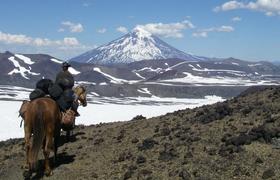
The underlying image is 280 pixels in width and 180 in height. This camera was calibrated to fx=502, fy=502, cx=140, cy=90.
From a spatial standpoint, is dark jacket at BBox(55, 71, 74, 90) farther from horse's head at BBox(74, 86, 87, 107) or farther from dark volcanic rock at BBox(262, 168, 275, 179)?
dark volcanic rock at BBox(262, 168, 275, 179)

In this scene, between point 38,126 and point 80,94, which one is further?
point 80,94

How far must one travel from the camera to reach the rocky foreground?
19000 millimetres

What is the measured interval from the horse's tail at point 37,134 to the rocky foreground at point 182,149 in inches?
69.5

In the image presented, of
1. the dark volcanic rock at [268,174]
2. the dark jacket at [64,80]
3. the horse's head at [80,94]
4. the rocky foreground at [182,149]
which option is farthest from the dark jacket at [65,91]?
the dark volcanic rock at [268,174]

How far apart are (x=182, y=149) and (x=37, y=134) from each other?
6.65 meters

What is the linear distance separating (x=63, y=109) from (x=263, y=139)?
8727 mm

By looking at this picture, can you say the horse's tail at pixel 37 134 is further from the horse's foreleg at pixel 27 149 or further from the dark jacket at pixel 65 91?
the dark jacket at pixel 65 91

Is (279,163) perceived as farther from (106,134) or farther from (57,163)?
(106,134)

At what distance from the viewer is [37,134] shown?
745 inches

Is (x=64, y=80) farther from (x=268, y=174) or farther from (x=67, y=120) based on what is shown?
(x=268, y=174)

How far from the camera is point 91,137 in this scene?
96.0 feet

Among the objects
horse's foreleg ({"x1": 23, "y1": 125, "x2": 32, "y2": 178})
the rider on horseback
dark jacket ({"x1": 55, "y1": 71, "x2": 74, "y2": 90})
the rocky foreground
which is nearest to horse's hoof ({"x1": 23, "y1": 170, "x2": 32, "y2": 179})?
horse's foreleg ({"x1": 23, "y1": 125, "x2": 32, "y2": 178})

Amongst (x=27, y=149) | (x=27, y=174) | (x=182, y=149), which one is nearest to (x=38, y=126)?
(x=27, y=149)

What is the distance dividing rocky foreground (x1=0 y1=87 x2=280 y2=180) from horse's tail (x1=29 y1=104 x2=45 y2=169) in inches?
69.5
